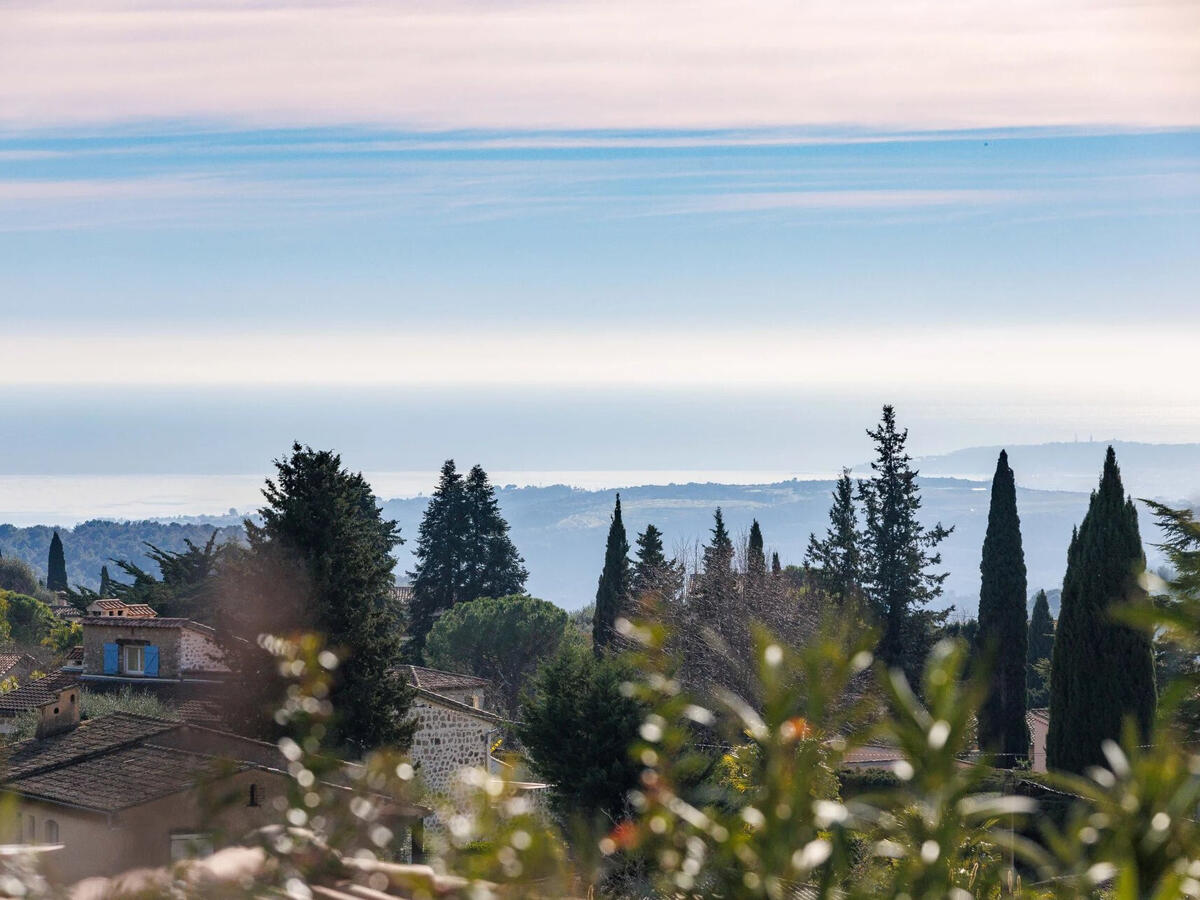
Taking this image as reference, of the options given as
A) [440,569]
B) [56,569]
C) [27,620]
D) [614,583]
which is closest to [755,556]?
[614,583]

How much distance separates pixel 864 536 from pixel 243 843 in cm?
4313

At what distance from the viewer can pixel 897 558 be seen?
43.5 m

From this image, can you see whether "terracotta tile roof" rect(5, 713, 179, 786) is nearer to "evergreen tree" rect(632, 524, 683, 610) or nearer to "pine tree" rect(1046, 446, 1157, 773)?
"pine tree" rect(1046, 446, 1157, 773)

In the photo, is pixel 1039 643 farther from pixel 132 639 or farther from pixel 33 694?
pixel 33 694

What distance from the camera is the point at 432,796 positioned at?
2.40 meters

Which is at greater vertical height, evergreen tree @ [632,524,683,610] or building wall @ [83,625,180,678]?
evergreen tree @ [632,524,683,610]

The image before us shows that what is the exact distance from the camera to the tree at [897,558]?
42.2 meters

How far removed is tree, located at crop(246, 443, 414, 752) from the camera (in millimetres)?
21625

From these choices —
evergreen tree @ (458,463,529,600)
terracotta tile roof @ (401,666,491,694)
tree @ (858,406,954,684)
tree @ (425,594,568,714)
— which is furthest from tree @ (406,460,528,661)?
terracotta tile roof @ (401,666,491,694)

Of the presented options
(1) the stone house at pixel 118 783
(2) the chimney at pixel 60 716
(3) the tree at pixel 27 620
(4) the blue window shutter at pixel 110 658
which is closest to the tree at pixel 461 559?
(3) the tree at pixel 27 620

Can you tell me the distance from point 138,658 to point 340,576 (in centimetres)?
982

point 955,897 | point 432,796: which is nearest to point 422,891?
point 432,796

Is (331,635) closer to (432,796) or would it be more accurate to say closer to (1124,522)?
(1124,522)

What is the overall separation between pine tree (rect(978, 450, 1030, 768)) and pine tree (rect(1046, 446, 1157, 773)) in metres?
6.29
